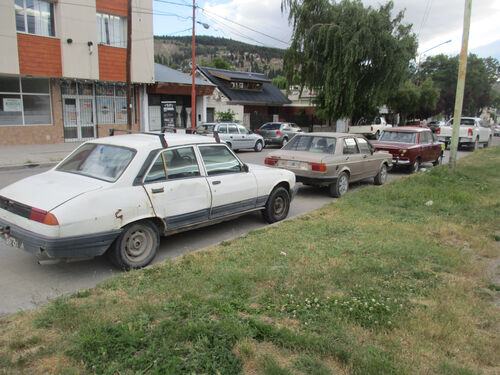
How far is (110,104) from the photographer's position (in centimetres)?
2248

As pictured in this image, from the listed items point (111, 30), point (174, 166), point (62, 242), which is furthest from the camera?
point (111, 30)

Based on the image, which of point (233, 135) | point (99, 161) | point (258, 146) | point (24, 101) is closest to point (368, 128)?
point (258, 146)

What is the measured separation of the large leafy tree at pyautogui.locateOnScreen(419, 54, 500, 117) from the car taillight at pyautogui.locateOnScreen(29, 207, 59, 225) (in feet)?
202

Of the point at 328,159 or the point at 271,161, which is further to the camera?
the point at 271,161

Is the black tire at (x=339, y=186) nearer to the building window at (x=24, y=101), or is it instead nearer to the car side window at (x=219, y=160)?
the car side window at (x=219, y=160)

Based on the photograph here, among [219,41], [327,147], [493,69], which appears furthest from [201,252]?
[219,41]

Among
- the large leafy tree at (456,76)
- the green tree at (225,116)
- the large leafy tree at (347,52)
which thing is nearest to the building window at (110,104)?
the green tree at (225,116)

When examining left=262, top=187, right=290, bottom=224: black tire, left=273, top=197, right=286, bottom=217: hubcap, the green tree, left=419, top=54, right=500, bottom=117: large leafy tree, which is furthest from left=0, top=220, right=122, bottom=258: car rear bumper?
left=419, top=54, right=500, bottom=117: large leafy tree

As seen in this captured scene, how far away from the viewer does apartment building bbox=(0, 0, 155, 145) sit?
18141 mm

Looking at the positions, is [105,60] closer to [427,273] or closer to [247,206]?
[247,206]

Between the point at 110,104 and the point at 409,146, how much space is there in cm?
1611

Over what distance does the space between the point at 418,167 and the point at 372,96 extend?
13990 mm

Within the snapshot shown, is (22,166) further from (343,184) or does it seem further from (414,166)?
(414,166)

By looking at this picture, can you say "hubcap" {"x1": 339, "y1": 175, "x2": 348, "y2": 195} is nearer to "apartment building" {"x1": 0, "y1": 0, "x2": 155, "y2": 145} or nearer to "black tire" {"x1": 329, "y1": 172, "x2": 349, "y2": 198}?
"black tire" {"x1": 329, "y1": 172, "x2": 349, "y2": 198}
